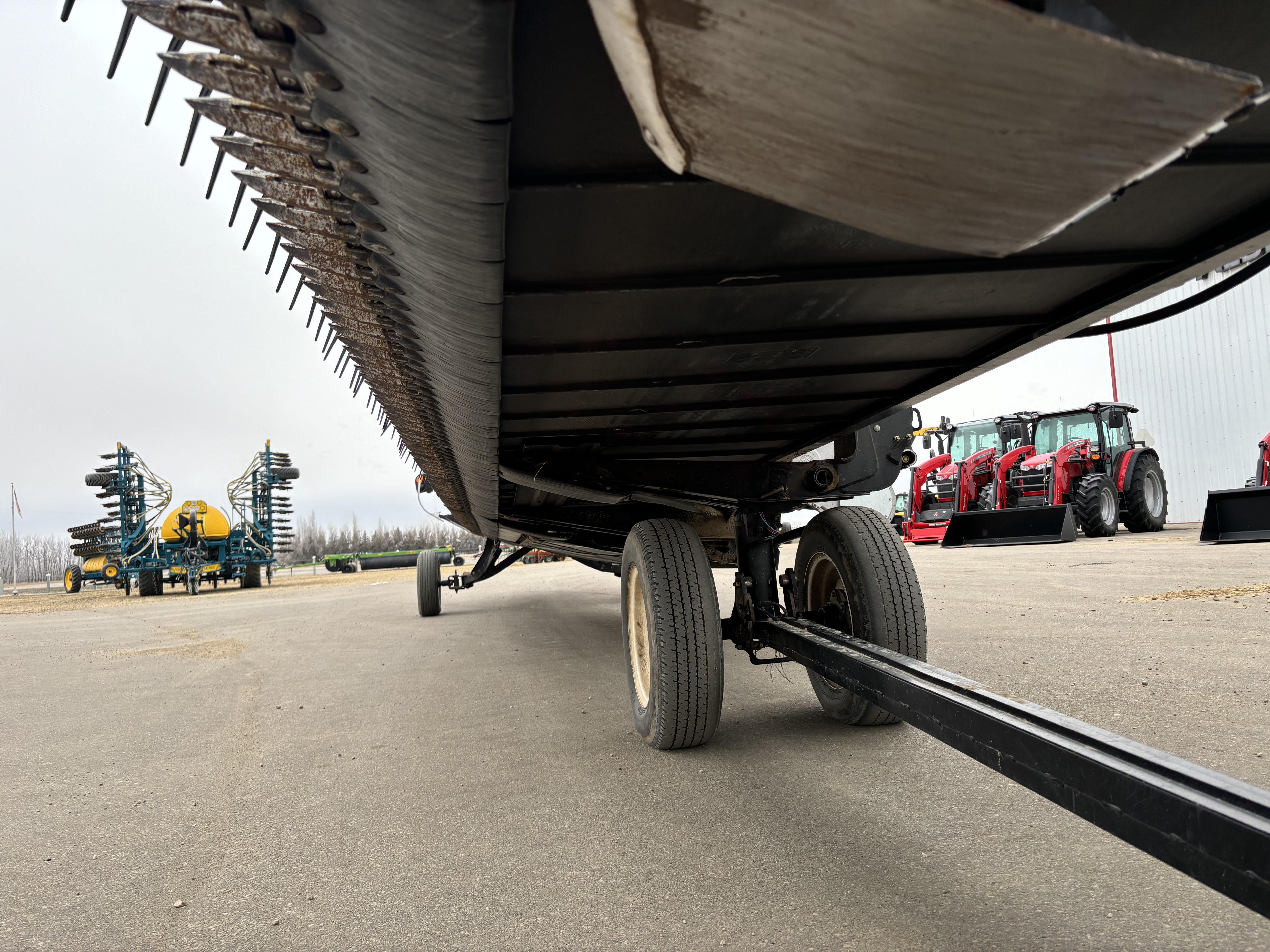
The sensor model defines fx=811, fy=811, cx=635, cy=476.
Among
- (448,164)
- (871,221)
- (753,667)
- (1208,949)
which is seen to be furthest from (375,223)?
(753,667)

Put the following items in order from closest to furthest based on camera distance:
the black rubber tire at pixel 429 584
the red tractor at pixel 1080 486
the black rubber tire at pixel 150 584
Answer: the black rubber tire at pixel 429 584, the red tractor at pixel 1080 486, the black rubber tire at pixel 150 584

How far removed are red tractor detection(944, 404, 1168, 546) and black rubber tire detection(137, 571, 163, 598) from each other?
Result: 18.2 metres

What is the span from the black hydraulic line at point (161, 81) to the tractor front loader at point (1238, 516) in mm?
12524

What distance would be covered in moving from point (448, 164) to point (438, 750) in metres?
2.96

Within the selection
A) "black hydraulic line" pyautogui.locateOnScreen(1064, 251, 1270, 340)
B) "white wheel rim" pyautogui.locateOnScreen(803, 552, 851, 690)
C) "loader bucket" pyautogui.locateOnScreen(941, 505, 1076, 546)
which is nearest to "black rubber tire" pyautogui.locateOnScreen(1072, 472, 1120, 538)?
"loader bucket" pyautogui.locateOnScreen(941, 505, 1076, 546)

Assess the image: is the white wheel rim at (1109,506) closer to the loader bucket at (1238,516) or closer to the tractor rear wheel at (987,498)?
the tractor rear wheel at (987,498)

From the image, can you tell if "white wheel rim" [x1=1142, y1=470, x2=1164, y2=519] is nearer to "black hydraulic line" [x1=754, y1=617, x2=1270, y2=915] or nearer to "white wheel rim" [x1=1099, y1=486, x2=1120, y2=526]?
"white wheel rim" [x1=1099, y1=486, x2=1120, y2=526]

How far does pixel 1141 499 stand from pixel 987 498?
2707 millimetres

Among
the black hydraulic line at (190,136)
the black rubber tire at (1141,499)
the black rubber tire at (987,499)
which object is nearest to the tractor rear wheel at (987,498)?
the black rubber tire at (987,499)

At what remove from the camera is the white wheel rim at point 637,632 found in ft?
12.3

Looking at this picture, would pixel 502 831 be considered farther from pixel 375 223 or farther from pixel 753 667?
pixel 753 667

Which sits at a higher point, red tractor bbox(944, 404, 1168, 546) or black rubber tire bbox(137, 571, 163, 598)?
red tractor bbox(944, 404, 1168, 546)

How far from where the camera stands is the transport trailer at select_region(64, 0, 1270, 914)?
76cm

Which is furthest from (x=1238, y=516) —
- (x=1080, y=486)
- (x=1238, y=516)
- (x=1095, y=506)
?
(x=1080, y=486)
